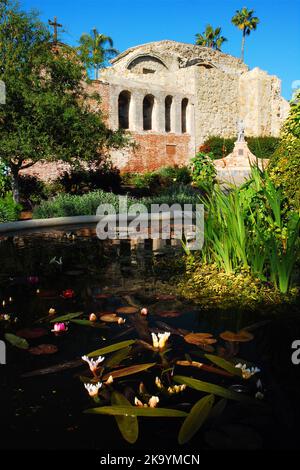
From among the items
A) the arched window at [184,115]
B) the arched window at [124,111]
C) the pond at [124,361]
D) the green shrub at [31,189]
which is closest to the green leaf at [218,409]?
the pond at [124,361]

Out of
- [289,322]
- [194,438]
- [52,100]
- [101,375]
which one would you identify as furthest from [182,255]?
[52,100]

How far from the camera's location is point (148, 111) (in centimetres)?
2622

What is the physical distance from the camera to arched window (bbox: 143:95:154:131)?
2570 cm

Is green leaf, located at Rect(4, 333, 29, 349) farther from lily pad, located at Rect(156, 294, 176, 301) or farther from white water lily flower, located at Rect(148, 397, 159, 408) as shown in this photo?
lily pad, located at Rect(156, 294, 176, 301)

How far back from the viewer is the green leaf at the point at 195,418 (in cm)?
151

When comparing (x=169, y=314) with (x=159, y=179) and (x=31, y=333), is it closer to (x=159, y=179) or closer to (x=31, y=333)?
(x=31, y=333)

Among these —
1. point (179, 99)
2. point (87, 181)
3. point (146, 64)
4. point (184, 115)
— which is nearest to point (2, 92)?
point (87, 181)

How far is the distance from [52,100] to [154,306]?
8.19 m

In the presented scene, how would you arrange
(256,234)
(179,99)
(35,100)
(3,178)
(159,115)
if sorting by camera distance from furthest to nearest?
(179,99)
(159,115)
(3,178)
(35,100)
(256,234)

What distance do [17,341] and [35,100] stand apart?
28.3 ft

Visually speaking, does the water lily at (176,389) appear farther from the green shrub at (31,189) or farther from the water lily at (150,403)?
the green shrub at (31,189)

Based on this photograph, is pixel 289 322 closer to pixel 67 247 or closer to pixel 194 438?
pixel 194 438

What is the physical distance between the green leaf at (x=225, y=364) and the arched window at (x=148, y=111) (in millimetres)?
24837

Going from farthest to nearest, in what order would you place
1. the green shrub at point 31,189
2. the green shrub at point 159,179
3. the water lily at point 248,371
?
1. the green shrub at point 159,179
2. the green shrub at point 31,189
3. the water lily at point 248,371
